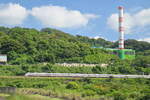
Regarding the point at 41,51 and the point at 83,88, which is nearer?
the point at 83,88

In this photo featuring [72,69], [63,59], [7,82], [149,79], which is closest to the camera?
[7,82]

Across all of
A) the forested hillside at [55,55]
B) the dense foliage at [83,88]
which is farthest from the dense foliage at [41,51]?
the dense foliage at [83,88]

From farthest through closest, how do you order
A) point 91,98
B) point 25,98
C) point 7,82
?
point 7,82, point 91,98, point 25,98

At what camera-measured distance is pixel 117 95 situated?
66.9 ft

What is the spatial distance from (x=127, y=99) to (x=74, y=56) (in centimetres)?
2800

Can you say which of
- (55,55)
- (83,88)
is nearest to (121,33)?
(55,55)

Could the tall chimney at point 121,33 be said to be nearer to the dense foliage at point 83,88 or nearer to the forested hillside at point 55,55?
the forested hillside at point 55,55

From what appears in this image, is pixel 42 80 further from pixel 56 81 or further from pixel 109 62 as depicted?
pixel 109 62

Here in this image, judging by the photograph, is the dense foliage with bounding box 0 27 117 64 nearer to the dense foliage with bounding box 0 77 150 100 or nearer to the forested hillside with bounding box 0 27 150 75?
the forested hillside with bounding box 0 27 150 75

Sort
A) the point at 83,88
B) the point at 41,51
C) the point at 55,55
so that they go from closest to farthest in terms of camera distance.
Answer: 1. the point at 83,88
2. the point at 55,55
3. the point at 41,51

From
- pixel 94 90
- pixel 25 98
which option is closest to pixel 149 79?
pixel 94 90

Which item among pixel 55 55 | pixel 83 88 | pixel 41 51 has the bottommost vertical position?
pixel 83 88

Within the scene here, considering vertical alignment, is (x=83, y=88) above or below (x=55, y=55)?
below

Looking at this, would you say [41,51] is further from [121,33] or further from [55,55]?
[121,33]
